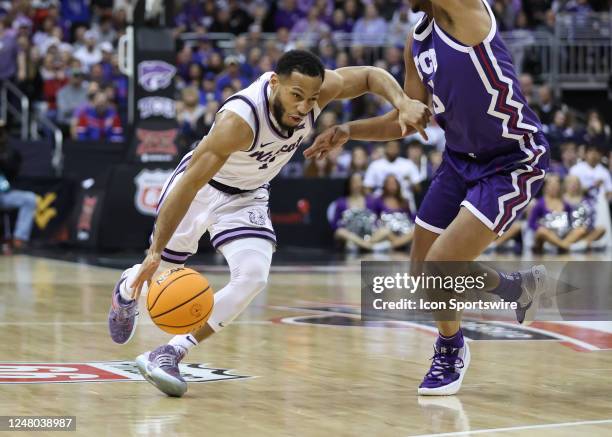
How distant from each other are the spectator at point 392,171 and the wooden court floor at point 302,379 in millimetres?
7719

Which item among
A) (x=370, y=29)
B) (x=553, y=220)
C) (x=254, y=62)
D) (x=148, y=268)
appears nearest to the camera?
(x=148, y=268)

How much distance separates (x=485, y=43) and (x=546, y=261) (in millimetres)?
10374

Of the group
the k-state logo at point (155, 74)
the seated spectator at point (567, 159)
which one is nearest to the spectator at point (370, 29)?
the seated spectator at point (567, 159)

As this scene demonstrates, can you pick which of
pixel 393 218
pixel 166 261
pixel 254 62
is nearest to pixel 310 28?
pixel 254 62

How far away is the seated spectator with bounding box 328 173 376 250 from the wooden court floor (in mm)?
7146

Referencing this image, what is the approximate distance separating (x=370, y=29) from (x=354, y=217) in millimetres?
6153

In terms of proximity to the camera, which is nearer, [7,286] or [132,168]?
[7,286]

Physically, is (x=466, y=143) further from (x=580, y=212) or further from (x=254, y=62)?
(x=254, y=62)

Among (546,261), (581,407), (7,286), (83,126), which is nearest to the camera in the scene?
(581,407)

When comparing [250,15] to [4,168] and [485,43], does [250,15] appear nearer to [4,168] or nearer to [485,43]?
[4,168]

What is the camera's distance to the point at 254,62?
2050cm

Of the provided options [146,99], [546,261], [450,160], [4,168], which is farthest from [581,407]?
[4,168]

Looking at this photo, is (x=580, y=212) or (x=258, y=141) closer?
(x=258, y=141)

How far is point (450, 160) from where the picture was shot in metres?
6.47
